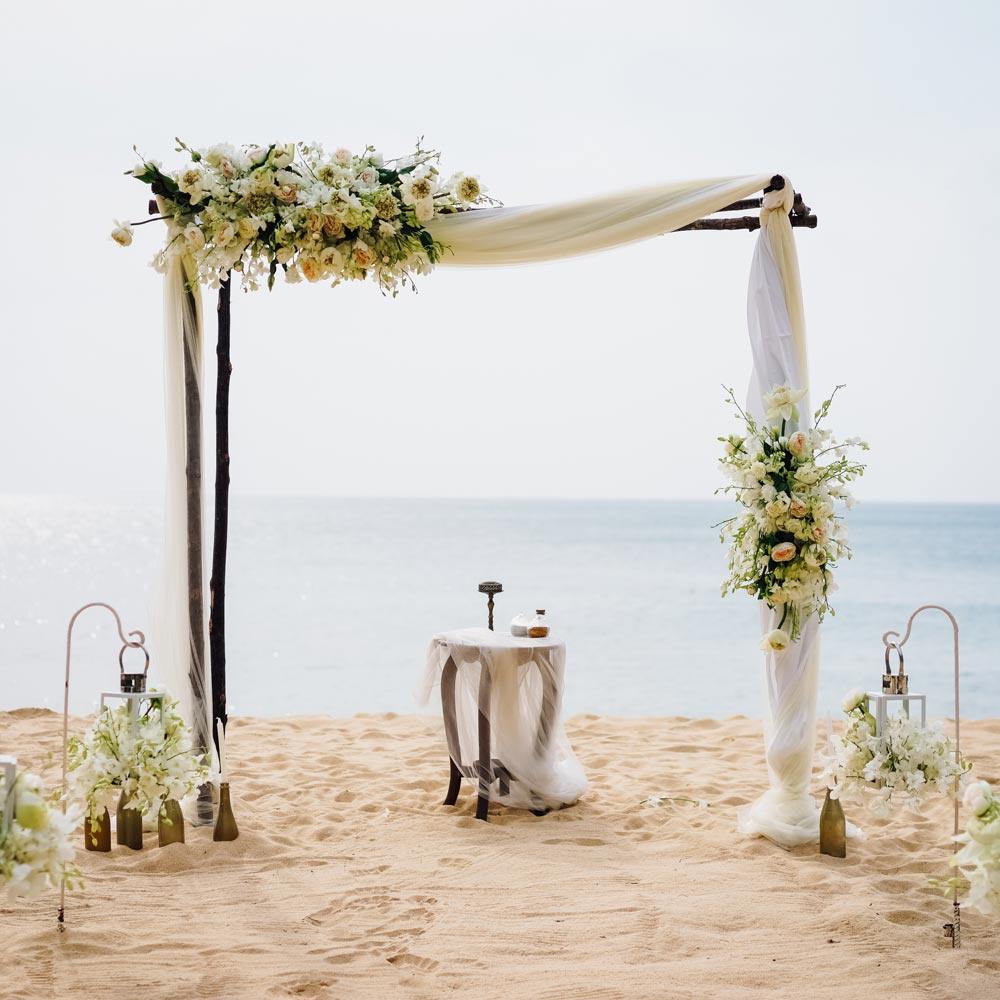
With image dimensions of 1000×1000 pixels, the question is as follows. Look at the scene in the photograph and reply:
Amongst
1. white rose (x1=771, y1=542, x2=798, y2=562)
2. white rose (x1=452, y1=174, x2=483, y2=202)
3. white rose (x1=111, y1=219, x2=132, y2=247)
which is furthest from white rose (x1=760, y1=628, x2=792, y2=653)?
white rose (x1=111, y1=219, x2=132, y2=247)

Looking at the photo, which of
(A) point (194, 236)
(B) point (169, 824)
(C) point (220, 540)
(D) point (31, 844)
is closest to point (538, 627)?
(C) point (220, 540)

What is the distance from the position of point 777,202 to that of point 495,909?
128 inches

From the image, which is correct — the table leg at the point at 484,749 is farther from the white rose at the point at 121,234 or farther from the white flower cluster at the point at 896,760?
the white rose at the point at 121,234

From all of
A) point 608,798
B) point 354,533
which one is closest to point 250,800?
point 608,798

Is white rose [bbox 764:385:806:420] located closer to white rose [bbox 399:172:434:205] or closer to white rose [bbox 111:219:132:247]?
white rose [bbox 399:172:434:205]

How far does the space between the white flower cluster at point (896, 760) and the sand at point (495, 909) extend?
43 cm

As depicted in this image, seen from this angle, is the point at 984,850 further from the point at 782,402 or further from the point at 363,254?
the point at 363,254

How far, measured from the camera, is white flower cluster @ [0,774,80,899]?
2.85m

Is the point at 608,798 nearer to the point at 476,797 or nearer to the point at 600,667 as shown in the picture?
the point at 476,797

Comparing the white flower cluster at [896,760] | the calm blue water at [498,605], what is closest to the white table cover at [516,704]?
the white flower cluster at [896,760]

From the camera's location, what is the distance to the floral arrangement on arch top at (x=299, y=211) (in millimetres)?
4746

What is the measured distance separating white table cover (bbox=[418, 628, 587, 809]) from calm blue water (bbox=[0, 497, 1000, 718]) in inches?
230

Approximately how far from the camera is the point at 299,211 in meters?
4.75

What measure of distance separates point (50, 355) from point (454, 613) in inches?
700
